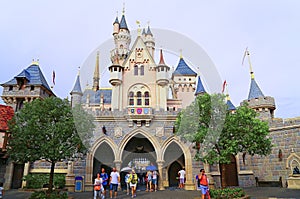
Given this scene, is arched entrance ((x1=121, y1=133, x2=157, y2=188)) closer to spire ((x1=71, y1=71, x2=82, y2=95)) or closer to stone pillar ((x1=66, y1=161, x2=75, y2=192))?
stone pillar ((x1=66, y1=161, x2=75, y2=192))

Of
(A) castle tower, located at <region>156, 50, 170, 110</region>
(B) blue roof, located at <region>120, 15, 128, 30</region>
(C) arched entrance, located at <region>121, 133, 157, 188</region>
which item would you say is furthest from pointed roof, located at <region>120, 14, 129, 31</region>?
(C) arched entrance, located at <region>121, 133, 157, 188</region>

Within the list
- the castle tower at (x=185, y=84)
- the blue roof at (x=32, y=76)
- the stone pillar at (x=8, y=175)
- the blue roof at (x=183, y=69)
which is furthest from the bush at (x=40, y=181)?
the blue roof at (x=183, y=69)

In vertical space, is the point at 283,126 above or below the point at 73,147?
above

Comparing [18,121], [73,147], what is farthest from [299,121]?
[18,121]

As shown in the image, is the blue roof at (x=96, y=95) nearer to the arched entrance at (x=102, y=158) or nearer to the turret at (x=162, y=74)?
the turret at (x=162, y=74)

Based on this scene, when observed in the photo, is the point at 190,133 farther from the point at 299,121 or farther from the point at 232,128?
the point at 299,121

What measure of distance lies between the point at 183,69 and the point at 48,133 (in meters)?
30.4

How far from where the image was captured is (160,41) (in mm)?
18344

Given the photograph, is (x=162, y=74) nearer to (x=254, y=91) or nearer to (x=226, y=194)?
(x=254, y=91)

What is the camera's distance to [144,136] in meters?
21.5

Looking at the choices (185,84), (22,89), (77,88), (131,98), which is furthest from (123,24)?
(22,89)

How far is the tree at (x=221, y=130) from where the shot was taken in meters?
13.6

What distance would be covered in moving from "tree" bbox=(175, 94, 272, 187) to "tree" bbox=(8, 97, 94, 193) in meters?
6.70

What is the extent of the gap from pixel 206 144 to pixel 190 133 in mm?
1172
